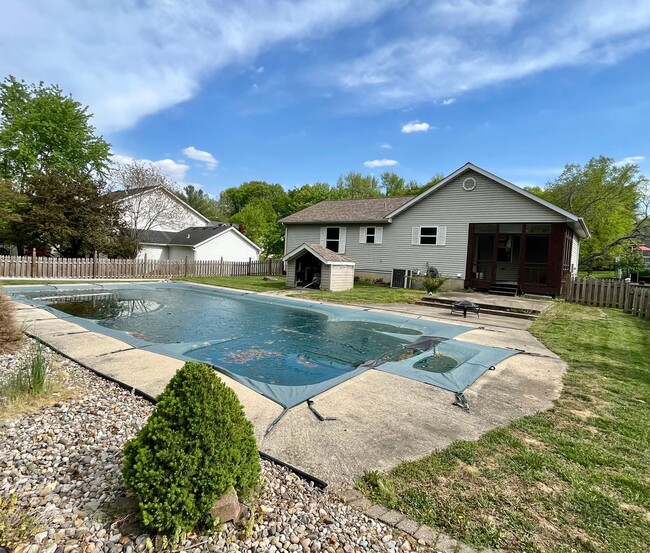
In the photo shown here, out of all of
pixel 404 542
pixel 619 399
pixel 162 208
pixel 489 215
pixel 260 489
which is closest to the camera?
pixel 404 542

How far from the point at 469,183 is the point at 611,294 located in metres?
7.26

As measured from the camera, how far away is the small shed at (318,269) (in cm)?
1580

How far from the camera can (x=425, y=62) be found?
1265 centimetres

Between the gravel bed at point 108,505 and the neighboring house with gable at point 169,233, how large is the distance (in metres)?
24.5

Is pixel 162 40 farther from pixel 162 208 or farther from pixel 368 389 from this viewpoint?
pixel 162 208

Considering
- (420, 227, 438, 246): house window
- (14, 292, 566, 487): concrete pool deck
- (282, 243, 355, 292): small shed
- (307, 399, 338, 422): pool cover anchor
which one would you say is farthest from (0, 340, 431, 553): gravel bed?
(420, 227, 438, 246): house window

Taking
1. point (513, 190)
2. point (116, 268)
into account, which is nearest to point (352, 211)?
point (513, 190)

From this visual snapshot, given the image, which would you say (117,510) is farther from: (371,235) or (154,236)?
(154,236)

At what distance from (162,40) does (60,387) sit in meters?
10.6

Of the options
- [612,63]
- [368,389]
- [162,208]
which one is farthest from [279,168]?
[368,389]

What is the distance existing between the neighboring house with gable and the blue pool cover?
13.2 m

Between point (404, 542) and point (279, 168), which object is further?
point (279, 168)

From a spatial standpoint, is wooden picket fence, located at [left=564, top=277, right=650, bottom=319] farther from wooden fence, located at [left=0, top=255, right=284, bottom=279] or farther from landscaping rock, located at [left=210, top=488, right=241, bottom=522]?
wooden fence, located at [left=0, top=255, right=284, bottom=279]

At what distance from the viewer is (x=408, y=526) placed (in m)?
2.15
